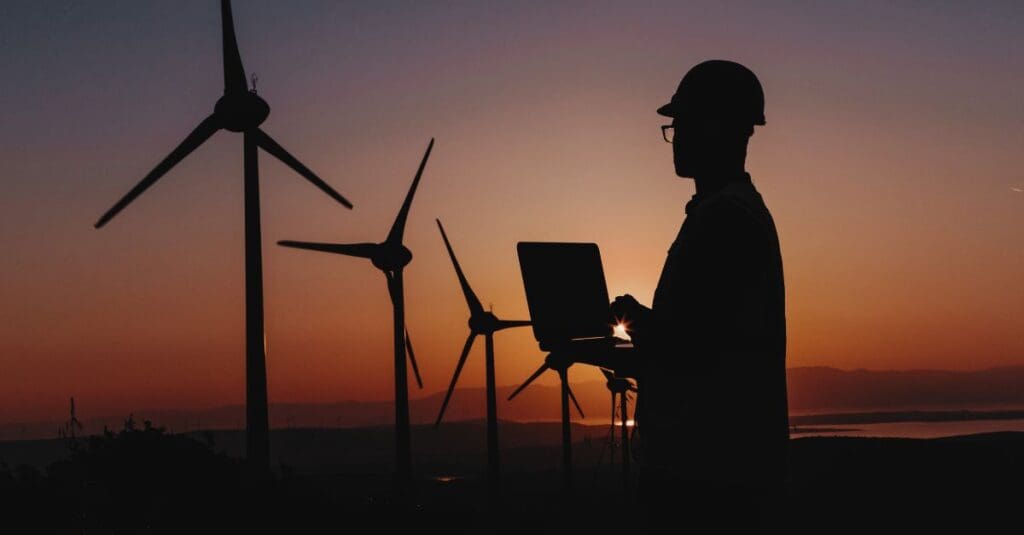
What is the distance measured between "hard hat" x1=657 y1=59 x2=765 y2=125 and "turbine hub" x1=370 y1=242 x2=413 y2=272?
35.3 meters

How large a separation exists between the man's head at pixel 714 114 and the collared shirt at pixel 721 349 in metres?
0.34

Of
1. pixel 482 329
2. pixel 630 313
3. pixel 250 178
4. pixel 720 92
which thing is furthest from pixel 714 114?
pixel 482 329

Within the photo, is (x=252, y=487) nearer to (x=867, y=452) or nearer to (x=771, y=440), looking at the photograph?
(x=771, y=440)

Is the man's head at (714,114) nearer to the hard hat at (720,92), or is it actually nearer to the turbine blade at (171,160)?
the hard hat at (720,92)

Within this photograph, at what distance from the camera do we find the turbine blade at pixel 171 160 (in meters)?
24.2

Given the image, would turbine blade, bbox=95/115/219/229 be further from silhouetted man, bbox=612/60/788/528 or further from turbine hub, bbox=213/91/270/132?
silhouetted man, bbox=612/60/788/528

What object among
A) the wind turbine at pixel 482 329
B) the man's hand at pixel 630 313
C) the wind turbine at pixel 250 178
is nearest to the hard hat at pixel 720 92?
the man's hand at pixel 630 313

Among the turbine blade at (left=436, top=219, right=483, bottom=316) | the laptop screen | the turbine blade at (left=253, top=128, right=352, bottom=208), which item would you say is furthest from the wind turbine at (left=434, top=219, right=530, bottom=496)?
the laptop screen

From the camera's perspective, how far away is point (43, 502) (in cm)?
1983

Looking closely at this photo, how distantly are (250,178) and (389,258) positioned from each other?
16817mm

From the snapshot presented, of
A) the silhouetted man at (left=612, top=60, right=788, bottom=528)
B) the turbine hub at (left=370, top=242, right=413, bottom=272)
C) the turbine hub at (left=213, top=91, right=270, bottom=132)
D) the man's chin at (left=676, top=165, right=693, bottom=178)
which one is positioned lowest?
the silhouetted man at (left=612, top=60, right=788, bottom=528)

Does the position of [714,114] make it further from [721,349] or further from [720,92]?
[721,349]

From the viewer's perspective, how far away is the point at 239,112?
27.2 metres

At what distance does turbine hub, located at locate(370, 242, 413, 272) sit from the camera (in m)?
41.5
